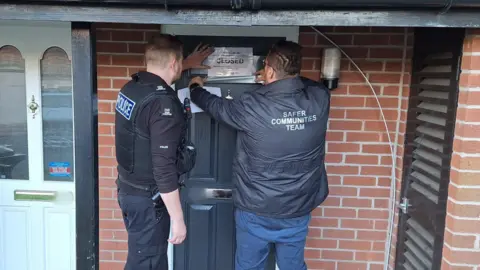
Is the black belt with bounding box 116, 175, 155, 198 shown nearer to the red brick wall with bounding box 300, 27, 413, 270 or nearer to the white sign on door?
the white sign on door

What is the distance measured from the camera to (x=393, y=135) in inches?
117

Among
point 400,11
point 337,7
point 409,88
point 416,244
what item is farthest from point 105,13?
point 416,244

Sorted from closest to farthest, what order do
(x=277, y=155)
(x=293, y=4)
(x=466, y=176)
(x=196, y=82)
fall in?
(x=293, y=4), (x=466, y=176), (x=277, y=155), (x=196, y=82)

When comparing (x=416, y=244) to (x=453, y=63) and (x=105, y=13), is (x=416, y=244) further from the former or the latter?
(x=105, y=13)

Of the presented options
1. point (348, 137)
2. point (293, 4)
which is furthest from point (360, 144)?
point (293, 4)

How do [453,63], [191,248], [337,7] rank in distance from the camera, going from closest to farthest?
[337,7] → [453,63] → [191,248]

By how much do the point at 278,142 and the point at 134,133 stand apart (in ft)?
2.63

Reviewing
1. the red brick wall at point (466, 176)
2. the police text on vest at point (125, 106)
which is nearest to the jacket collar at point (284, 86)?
the police text on vest at point (125, 106)

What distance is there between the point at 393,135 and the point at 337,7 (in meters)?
1.37

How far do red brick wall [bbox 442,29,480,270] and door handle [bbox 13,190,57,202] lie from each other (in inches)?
105

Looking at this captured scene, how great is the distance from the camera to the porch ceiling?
1.94 m

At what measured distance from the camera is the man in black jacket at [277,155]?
246 centimetres

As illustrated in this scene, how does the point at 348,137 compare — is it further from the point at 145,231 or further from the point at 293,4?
the point at 145,231

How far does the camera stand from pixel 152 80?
93.2 inches
